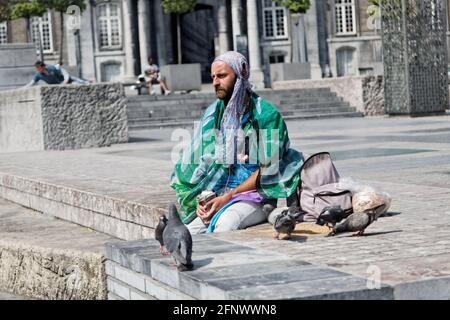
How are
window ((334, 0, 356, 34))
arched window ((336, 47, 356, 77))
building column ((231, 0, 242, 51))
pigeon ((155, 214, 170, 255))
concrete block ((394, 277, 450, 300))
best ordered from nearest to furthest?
1. concrete block ((394, 277, 450, 300))
2. pigeon ((155, 214, 170, 255))
3. building column ((231, 0, 242, 51))
4. arched window ((336, 47, 356, 77))
5. window ((334, 0, 356, 34))

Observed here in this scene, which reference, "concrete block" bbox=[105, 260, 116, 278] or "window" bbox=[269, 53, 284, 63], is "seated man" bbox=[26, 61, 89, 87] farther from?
"window" bbox=[269, 53, 284, 63]

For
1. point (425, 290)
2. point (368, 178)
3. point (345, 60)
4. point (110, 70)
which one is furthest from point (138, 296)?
point (345, 60)

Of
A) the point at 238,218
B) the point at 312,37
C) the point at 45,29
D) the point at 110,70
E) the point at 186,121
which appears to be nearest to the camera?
the point at 238,218

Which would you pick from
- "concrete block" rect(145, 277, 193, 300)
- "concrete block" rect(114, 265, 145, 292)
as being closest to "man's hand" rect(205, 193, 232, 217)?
"concrete block" rect(114, 265, 145, 292)

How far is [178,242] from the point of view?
18.5 feet

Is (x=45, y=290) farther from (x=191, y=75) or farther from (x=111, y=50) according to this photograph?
(x=111, y=50)

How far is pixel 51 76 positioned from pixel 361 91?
10480mm

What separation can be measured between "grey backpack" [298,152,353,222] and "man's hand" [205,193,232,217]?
0.53 m

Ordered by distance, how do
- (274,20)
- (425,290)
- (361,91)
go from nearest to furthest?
(425,290), (361,91), (274,20)

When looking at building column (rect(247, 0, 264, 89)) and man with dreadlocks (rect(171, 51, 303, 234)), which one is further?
building column (rect(247, 0, 264, 89))

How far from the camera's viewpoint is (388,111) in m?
25.9

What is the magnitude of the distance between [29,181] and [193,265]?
7204 mm

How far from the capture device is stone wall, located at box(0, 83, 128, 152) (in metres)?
19.1

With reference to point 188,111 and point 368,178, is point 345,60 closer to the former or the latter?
point 188,111
